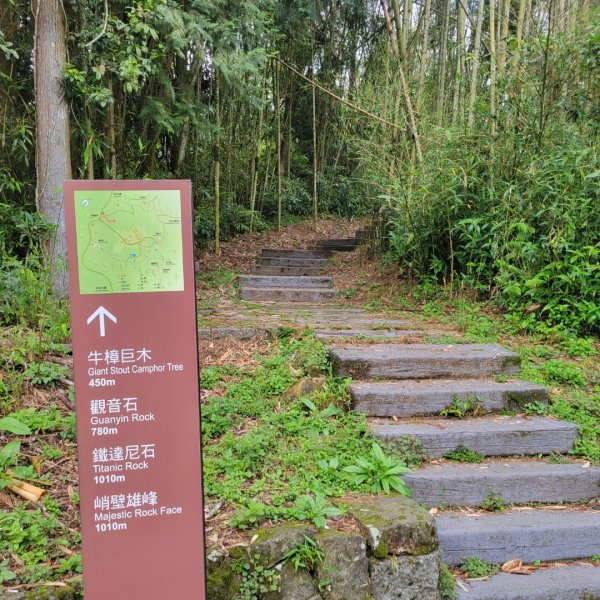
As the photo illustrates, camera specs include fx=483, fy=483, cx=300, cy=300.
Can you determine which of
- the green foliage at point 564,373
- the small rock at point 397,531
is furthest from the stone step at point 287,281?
the small rock at point 397,531

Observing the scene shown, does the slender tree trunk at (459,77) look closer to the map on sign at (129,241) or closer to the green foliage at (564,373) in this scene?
the green foliage at (564,373)

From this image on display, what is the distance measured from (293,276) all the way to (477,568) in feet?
18.5

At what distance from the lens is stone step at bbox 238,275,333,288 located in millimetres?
7348

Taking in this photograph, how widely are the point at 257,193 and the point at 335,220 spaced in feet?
9.23

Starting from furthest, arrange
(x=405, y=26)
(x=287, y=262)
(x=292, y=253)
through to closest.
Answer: (x=292, y=253) → (x=287, y=262) → (x=405, y=26)

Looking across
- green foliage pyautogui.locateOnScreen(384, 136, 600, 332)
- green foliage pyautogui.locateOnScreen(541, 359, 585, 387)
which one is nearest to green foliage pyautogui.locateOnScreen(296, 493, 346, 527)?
green foliage pyautogui.locateOnScreen(541, 359, 585, 387)

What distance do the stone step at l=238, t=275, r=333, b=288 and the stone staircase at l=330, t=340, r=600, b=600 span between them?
135 inches

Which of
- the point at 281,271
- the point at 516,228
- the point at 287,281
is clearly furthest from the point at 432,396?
the point at 281,271

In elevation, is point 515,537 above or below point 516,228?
below

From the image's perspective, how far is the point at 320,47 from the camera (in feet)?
43.8

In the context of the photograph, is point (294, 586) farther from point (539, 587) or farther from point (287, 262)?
point (287, 262)

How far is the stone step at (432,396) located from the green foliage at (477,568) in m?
1.01

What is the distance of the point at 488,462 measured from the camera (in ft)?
10.2

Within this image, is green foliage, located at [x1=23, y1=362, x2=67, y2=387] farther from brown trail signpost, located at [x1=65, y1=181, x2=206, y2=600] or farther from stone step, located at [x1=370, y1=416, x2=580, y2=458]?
stone step, located at [x1=370, y1=416, x2=580, y2=458]
